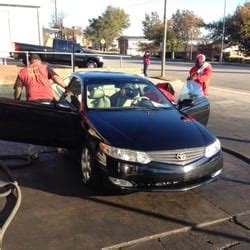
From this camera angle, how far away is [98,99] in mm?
5555

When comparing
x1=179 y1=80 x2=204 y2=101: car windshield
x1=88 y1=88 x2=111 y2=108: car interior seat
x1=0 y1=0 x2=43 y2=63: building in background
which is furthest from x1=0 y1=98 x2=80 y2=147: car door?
x1=0 y1=0 x2=43 y2=63: building in background

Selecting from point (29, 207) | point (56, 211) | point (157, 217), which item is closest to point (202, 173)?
point (157, 217)

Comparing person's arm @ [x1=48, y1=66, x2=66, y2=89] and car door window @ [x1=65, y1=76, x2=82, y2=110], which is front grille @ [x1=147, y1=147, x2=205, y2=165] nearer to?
car door window @ [x1=65, y1=76, x2=82, y2=110]

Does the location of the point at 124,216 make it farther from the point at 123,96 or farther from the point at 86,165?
the point at 123,96

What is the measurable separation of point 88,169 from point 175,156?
45.1 inches

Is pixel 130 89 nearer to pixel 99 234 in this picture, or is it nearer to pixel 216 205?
pixel 216 205

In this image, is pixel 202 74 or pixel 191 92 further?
pixel 202 74

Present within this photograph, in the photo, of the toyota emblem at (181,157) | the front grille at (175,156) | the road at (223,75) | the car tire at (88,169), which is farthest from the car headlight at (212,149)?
the road at (223,75)

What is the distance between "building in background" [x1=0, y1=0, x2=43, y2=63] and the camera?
24188 millimetres

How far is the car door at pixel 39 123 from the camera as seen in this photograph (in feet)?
16.6

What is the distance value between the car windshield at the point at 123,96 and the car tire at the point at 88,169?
2.52ft

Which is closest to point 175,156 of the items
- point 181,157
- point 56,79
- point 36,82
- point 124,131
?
point 181,157

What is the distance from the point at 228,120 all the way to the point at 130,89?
4664 millimetres

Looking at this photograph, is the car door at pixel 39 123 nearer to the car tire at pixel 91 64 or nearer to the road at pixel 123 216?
the road at pixel 123 216
